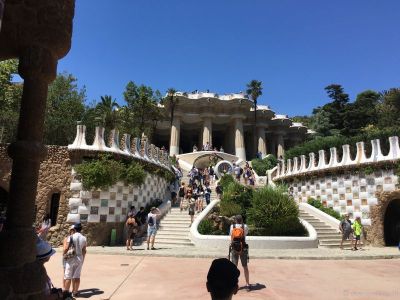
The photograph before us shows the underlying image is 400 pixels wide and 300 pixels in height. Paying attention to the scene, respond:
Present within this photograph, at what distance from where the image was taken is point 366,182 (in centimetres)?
1877

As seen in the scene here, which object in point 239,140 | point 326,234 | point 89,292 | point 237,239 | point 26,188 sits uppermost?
point 239,140

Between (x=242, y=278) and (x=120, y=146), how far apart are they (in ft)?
35.4

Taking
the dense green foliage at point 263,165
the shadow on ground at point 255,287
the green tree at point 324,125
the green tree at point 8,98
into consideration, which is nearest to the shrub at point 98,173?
the shadow on ground at point 255,287

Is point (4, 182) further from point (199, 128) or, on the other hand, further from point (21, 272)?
point (199, 128)

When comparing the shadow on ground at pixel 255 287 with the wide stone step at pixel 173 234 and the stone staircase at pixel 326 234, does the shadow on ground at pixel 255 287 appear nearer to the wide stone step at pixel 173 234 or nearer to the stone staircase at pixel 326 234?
the wide stone step at pixel 173 234

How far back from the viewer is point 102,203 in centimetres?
1556

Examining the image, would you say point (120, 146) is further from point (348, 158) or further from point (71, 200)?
point (348, 158)

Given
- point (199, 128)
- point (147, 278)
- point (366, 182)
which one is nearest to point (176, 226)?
point (147, 278)

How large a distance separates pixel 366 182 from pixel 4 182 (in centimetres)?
1740

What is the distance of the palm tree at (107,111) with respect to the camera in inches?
1341

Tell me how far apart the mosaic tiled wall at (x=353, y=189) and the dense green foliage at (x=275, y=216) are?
13.3 ft

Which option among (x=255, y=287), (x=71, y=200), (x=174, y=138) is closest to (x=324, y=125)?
(x=174, y=138)

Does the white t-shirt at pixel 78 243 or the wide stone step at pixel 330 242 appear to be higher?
the white t-shirt at pixel 78 243

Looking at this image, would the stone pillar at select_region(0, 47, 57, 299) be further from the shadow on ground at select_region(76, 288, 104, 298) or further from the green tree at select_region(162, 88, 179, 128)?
the green tree at select_region(162, 88, 179, 128)
